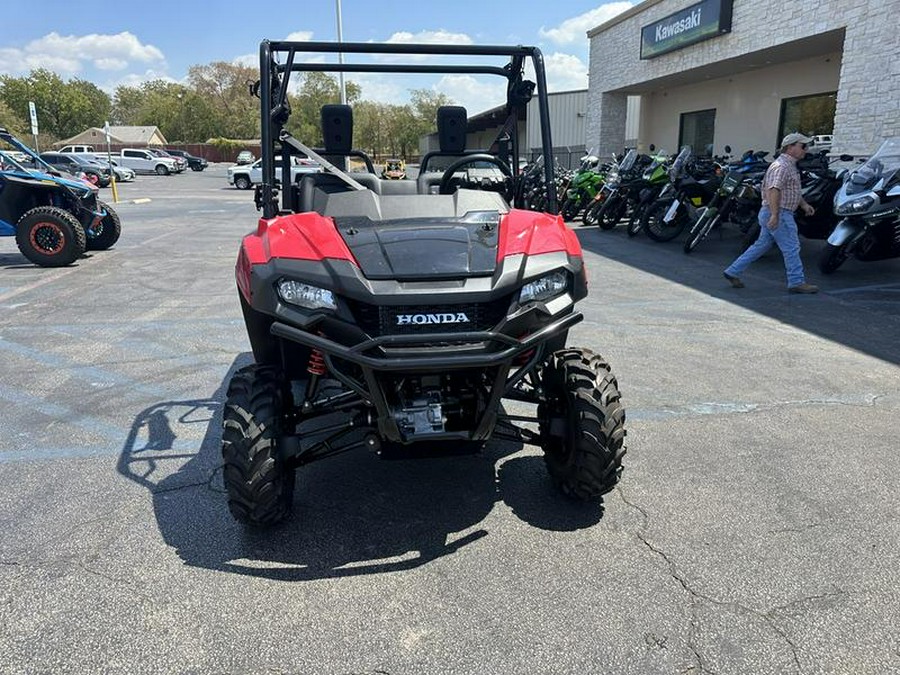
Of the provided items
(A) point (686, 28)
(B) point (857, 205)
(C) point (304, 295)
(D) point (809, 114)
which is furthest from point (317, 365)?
(A) point (686, 28)

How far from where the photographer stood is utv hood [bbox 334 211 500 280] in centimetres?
256

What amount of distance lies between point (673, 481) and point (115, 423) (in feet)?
11.0

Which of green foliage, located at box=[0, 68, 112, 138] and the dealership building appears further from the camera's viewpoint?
green foliage, located at box=[0, 68, 112, 138]

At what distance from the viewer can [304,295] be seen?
258 centimetres

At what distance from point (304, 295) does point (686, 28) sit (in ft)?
53.3

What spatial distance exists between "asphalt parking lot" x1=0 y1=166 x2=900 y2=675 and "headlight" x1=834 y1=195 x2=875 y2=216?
2.81 meters

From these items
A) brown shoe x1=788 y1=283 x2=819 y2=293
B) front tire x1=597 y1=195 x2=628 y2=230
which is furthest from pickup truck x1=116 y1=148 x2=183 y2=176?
brown shoe x1=788 y1=283 x2=819 y2=293

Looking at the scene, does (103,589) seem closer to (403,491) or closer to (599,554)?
(403,491)

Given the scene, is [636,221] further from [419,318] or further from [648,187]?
[419,318]

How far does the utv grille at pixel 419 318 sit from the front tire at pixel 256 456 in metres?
0.61

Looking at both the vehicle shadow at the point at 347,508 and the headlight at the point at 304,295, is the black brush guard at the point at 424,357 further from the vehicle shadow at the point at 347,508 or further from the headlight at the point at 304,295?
the vehicle shadow at the point at 347,508

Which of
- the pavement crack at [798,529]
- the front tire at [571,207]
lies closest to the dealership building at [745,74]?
the front tire at [571,207]

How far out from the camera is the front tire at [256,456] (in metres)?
2.69

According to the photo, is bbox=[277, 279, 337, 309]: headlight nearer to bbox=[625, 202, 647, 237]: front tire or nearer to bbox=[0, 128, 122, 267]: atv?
bbox=[0, 128, 122, 267]: atv
